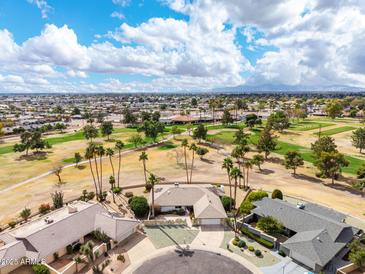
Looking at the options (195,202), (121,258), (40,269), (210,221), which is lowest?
(210,221)

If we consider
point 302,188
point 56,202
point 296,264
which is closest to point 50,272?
point 56,202

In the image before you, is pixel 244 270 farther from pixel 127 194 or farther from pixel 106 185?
pixel 106 185

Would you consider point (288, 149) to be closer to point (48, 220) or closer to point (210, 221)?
point (210, 221)

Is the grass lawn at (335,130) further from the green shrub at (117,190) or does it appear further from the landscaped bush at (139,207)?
the landscaped bush at (139,207)

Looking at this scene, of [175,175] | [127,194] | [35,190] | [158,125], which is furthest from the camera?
[158,125]

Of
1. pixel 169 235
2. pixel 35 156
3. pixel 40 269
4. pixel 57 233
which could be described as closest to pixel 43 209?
pixel 57 233

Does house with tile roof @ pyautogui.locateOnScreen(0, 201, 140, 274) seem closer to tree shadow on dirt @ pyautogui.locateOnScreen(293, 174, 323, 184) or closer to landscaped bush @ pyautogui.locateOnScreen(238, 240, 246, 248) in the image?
landscaped bush @ pyautogui.locateOnScreen(238, 240, 246, 248)
